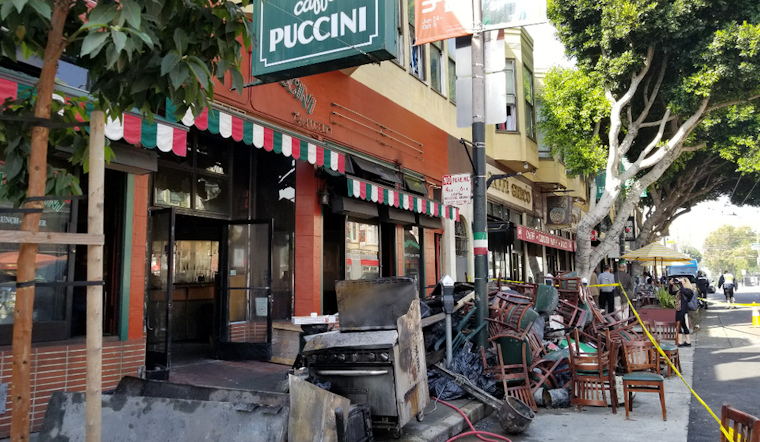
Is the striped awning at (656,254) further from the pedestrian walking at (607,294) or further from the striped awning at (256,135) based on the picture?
the striped awning at (256,135)

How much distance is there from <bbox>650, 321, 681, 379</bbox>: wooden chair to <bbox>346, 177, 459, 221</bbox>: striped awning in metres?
5.16

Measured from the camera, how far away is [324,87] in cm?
1046

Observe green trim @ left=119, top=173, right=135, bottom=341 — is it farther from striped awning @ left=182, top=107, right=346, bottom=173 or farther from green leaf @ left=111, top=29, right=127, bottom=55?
green leaf @ left=111, top=29, right=127, bottom=55

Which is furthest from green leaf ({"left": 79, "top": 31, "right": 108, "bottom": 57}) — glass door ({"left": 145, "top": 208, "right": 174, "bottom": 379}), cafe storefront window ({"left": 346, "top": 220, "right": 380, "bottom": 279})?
cafe storefront window ({"left": 346, "top": 220, "right": 380, "bottom": 279})

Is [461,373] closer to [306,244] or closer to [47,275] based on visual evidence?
[306,244]

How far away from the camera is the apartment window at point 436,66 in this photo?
50.5ft

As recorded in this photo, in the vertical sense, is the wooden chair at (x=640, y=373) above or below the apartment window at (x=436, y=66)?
below

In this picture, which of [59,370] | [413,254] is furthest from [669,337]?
[59,370]

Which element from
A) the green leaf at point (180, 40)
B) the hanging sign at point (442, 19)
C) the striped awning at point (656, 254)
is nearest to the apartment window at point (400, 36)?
the hanging sign at point (442, 19)

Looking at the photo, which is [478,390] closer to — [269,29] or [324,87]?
[269,29]

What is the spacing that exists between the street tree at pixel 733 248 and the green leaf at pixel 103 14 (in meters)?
130

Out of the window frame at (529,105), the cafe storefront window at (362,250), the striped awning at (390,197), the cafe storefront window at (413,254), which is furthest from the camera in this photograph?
the window frame at (529,105)

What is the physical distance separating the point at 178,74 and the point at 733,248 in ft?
446

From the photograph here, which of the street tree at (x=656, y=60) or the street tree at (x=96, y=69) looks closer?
the street tree at (x=96, y=69)
